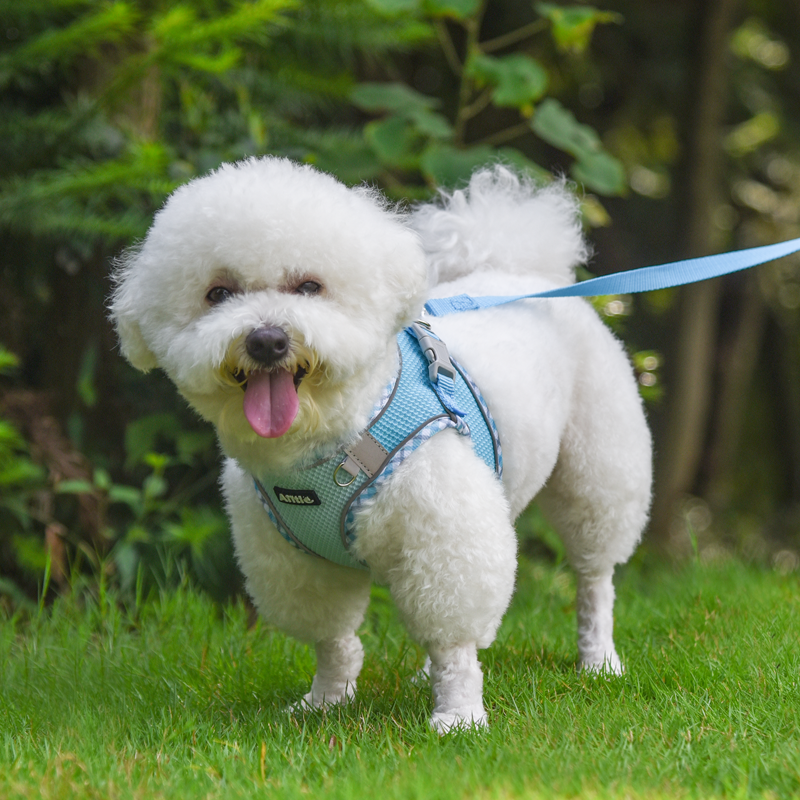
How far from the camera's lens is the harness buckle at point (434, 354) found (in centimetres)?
241

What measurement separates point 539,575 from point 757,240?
502 cm

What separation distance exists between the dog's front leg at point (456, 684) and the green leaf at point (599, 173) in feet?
8.38

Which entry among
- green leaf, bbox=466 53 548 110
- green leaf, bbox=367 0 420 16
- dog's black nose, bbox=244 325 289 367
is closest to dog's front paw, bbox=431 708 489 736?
dog's black nose, bbox=244 325 289 367

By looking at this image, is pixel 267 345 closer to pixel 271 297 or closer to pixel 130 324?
pixel 271 297

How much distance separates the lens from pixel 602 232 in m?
7.02

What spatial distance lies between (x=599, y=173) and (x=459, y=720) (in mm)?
2788

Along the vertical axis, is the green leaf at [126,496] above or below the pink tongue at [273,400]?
below

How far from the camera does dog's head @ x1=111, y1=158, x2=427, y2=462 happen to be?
6.64 feet

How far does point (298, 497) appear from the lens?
228cm

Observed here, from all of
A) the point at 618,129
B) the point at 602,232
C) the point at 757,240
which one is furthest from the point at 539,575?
the point at 757,240

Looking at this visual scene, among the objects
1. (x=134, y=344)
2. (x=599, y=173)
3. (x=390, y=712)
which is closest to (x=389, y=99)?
(x=599, y=173)

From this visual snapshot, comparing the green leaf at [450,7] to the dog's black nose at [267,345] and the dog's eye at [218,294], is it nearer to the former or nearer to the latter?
the dog's eye at [218,294]

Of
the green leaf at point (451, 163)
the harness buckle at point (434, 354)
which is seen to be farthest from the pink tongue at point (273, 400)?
the green leaf at point (451, 163)

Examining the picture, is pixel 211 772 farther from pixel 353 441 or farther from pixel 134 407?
pixel 134 407
